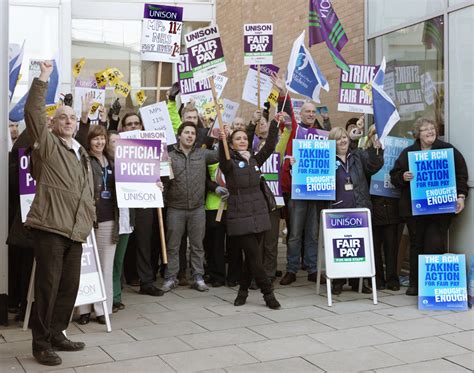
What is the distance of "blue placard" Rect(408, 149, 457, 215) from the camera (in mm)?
7461

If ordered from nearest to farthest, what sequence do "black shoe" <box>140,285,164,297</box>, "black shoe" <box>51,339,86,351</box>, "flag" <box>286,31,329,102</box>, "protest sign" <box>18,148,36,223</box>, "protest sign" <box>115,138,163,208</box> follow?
"black shoe" <box>51,339,86,351</box>
"protest sign" <box>18,148,36,223</box>
"protest sign" <box>115,138,163,208</box>
"black shoe" <box>140,285,164,297</box>
"flag" <box>286,31,329,102</box>

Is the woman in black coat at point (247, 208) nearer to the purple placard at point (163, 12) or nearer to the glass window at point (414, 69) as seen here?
the purple placard at point (163, 12)

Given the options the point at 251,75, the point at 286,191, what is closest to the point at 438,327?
the point at 286,191

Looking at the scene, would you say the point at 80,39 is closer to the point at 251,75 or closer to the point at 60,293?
the point at 251,75

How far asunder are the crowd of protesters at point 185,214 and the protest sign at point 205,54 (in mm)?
703

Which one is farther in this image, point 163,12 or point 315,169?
point 163,12

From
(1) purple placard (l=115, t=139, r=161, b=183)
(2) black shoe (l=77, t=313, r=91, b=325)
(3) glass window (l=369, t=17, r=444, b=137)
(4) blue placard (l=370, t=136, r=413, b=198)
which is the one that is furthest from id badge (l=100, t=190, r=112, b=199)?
(3) glass window (l=369, t=17, r=444, b=137)

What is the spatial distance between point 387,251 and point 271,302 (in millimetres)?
1750

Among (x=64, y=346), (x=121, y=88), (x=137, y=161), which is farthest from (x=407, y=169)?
(x=64, y=346)

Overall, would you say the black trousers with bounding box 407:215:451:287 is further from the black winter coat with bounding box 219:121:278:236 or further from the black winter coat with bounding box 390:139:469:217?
the black winter coat with bounding box 219:121:278:236

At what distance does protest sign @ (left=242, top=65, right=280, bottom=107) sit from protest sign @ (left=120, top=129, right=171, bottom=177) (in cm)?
235

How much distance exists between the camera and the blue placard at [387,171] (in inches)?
316

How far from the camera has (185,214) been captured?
8008mm

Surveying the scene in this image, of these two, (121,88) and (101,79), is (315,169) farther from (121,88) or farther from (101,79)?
(101,79)
